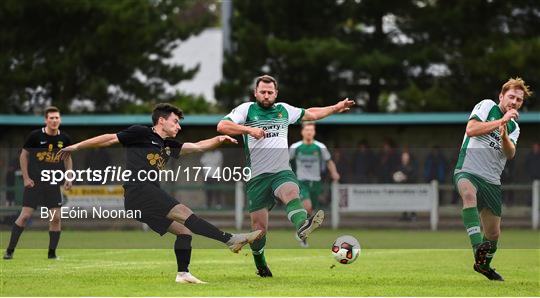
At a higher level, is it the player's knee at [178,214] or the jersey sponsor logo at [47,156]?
the jersey sponsor logo at [47,156]

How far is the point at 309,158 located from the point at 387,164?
5.48 meters

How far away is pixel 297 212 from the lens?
13000mm

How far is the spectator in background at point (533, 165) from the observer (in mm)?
26656

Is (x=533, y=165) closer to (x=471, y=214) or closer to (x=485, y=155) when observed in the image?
(x=485, y=155)

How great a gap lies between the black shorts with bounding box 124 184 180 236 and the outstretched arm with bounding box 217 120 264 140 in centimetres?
97

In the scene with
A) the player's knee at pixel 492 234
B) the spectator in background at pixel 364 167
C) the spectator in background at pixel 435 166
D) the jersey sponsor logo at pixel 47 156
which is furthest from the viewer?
the spectator in background at pixel 364 167

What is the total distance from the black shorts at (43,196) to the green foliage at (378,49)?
20.1 metres

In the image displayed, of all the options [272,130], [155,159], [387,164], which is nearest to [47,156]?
[155,159]

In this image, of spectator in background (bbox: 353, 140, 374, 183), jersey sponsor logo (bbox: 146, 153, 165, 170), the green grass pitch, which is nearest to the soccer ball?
the green grass pitch

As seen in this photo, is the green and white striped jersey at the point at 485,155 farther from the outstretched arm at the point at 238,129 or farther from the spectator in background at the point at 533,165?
the spectator in background at the point at 533,165

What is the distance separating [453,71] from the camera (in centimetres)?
3769

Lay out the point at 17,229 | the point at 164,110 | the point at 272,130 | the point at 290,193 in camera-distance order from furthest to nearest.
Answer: the point at 17,229 < the point at 272,130 < the point at 290,193 < the point at 164,110

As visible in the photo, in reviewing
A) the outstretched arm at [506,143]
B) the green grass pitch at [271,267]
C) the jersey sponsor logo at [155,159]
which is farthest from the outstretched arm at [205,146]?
the outstretched arm at [506,143]

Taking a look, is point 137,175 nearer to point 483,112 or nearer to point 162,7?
point 483,112
